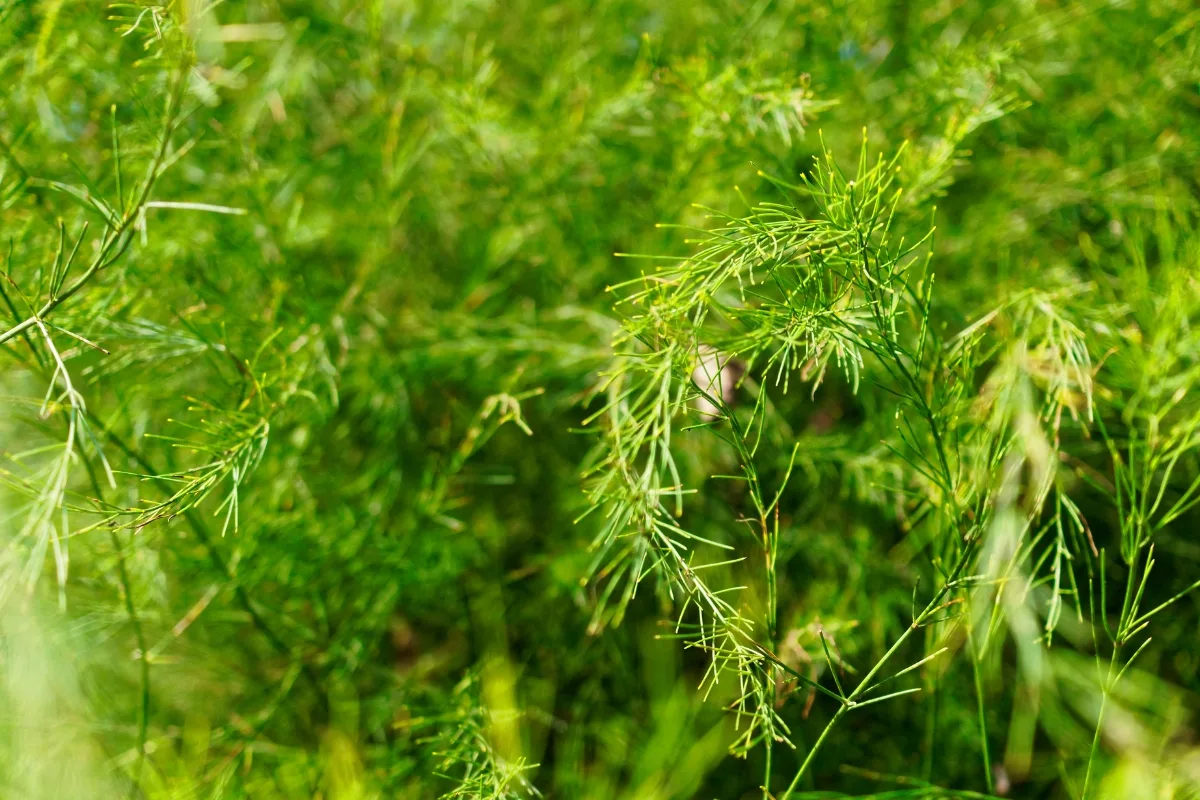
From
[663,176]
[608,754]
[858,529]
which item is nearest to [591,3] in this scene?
[663,176]

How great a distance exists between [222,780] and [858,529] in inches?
18.3

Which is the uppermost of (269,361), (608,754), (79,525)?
(269,361)

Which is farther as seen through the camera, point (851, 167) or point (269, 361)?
point (851, 167)

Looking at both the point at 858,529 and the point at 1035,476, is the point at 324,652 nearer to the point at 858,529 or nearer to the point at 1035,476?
the point at 858,529

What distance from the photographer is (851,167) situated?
776mm

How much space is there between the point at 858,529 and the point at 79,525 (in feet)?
1.87

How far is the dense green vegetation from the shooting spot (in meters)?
0.56

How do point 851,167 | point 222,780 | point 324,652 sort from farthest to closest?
point 851,167 → point 324,652 → point 222,780

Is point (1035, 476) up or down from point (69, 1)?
down

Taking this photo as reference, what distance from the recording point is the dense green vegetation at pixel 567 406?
1.84 ft

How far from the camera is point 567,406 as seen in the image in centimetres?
75

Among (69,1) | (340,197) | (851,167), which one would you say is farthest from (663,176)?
(69,1)

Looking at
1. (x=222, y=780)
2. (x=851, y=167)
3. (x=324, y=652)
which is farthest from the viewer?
(x=851, y=167)

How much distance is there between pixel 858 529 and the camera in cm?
66
